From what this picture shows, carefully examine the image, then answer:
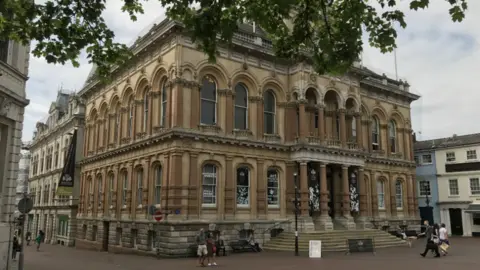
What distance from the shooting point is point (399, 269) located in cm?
1803

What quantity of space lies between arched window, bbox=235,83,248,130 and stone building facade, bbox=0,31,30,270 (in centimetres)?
1443

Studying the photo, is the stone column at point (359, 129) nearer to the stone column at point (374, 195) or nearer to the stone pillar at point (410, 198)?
the stone column at point (374, 195)

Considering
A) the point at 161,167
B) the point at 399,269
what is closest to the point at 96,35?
the point at 399,269

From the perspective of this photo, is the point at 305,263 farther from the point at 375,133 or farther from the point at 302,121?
the point at 375,133

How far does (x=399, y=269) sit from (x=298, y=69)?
16655mm

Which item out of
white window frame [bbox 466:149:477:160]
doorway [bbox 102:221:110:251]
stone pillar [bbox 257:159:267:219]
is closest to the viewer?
stone pillar [bbox 257:159:267:219]

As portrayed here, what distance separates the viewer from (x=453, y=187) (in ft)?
147

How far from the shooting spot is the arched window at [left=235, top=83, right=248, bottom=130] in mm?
29203

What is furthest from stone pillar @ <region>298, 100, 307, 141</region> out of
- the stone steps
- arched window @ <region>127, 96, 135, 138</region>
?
arched window @ <region>127, 96, 135, 138</region>

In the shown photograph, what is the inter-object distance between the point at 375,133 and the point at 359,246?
1579cm

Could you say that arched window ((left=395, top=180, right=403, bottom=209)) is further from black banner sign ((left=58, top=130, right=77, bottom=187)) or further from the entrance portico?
black banner sign ((left=58, top=130, right=77, bottom=187))

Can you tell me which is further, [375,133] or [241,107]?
[375,133]

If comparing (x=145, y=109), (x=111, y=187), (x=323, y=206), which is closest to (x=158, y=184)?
(x=145, y=109)

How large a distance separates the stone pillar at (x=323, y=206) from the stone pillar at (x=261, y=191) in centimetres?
391
